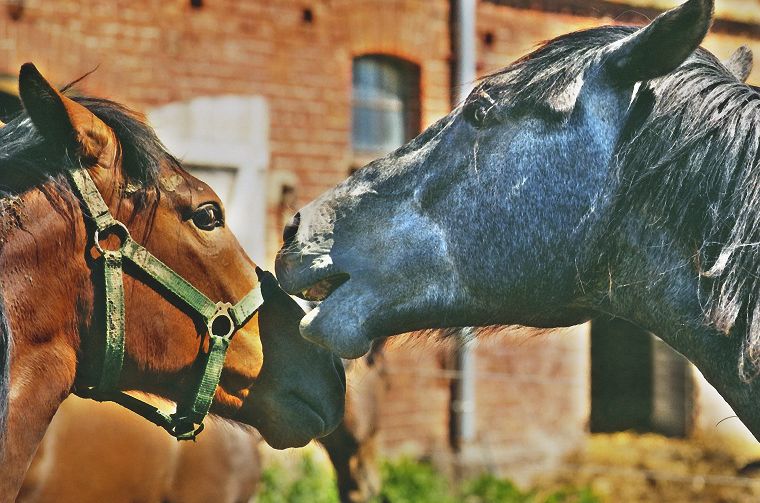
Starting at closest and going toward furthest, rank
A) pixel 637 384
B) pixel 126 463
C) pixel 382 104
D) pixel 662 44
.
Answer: pixel 662 44 → pixel 126 463 → pixel 382 104 → pixel 637 384

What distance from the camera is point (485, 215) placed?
2.53m

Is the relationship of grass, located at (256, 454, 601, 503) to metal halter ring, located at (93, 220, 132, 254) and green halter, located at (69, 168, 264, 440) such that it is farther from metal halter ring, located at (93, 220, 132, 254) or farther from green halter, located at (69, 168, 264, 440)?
metal halter ring, located at (93, 220, 132, 254)

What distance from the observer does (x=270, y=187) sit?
29.8 ft

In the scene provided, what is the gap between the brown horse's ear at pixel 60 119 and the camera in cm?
255

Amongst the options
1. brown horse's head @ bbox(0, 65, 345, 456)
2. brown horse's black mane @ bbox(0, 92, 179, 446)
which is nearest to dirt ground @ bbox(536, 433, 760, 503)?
brown horse's head @ bbox(0, 65, 345, 456)

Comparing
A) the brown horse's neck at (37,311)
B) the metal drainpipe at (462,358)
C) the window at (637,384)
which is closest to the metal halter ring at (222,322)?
the brown horse's neck at (37,311)

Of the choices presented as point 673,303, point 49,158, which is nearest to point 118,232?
point 49,158

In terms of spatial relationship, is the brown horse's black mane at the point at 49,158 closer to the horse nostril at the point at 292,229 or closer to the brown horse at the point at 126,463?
the horse nostril at the point at 292,229

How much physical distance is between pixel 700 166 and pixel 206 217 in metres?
1.22

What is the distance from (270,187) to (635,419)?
14.3 feet

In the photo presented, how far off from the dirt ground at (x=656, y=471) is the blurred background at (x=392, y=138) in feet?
0.06

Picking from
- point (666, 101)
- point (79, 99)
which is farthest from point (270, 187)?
point (666, 101)

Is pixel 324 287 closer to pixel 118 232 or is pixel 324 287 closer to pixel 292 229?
pixel 292 229

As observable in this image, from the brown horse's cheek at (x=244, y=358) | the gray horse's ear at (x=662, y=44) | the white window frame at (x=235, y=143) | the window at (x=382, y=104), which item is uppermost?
the window at (x=382, y=104)
